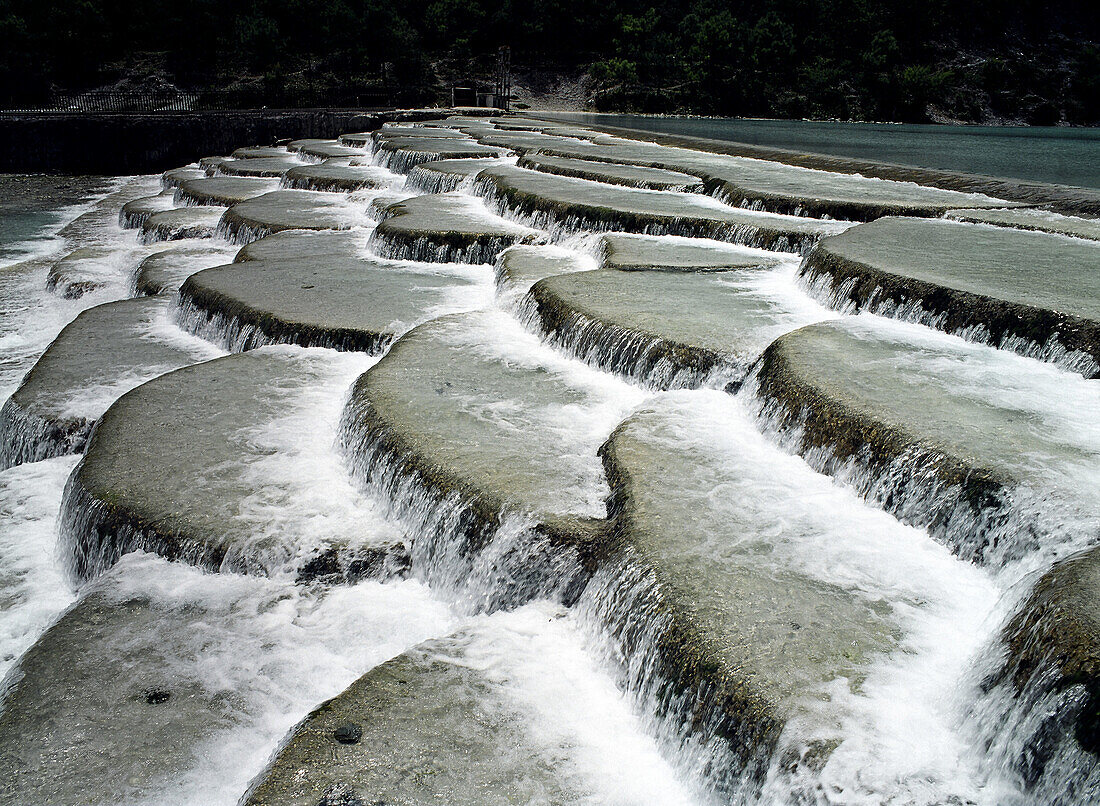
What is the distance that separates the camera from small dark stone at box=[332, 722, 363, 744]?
3.08 m

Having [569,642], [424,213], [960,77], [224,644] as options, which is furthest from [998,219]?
[960,77]

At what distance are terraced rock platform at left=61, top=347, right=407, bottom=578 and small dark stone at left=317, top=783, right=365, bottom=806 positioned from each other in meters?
1.64

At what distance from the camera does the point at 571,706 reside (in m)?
3.36

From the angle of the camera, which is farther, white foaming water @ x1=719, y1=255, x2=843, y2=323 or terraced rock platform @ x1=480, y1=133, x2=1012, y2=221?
terraced rock platform @ x1=480, y1=133, x2=1012, y2=221

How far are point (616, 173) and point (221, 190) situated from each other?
6.92 m

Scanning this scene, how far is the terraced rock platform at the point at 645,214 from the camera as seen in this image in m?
8.67

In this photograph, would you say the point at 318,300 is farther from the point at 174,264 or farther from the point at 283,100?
the point at 283,100

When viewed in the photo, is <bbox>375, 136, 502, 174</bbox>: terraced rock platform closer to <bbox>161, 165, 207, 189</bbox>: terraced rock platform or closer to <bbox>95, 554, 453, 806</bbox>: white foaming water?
<bbox>161, 165, 207, 189</bbox>: terraced rock platform

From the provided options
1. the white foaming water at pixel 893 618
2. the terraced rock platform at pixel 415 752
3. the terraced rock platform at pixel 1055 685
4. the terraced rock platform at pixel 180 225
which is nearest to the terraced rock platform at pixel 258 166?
the terraced rock platform at pixel 180 225

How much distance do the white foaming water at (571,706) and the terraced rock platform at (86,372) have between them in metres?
3.84

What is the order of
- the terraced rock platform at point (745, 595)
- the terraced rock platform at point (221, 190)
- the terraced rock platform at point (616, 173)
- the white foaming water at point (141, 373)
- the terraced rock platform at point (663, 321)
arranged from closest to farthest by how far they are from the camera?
the terraced rock platform at point (745, 595)
the terraced rock platform at point (663, 321)
the white foaming water at point (141, 373)
the terraced rock platform at point (616, 173)
the terraced rock platform at point (221, 190)

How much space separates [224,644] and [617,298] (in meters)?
4.07

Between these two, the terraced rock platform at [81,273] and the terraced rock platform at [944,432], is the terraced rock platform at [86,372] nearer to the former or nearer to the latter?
the terraced rock platform at [81,273]

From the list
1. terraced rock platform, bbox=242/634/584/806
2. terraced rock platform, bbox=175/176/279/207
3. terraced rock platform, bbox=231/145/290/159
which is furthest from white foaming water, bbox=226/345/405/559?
terraced rock platform, bbox=231/145/290/159
